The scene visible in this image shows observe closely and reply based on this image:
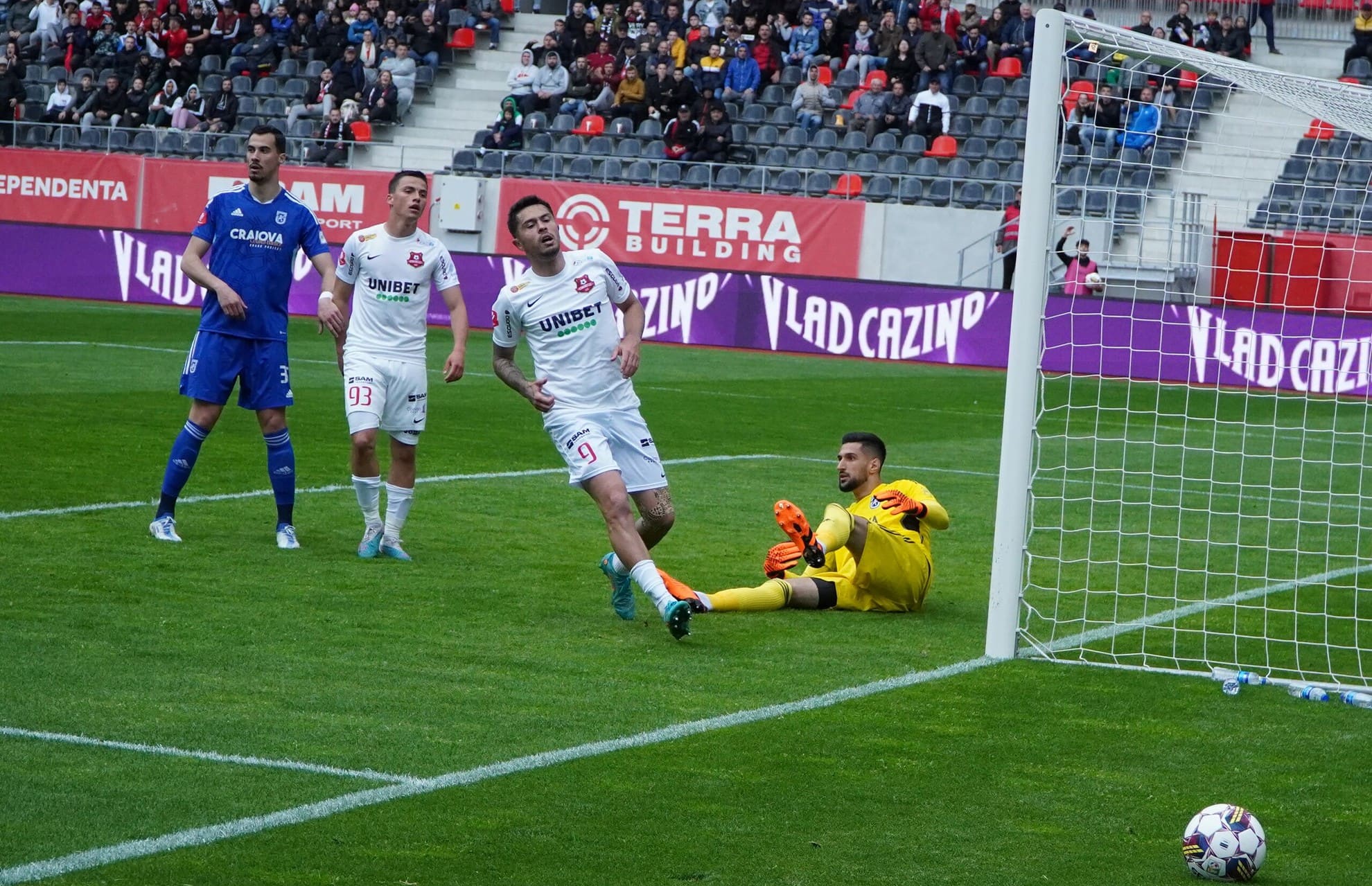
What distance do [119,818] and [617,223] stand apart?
82.9ft

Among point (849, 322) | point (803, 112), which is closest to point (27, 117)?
point (803, 112)

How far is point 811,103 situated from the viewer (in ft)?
98.8

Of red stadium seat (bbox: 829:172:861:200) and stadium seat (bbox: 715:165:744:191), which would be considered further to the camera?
stadium seat (bbox: 715:165:744:191)

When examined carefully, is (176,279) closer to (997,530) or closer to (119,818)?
(997,530)

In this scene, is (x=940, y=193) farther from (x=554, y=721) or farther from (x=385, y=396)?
(x=554, y=721)

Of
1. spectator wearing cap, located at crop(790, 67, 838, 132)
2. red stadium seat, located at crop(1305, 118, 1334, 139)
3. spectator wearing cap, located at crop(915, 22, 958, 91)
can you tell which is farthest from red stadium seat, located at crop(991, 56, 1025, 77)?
red stadium seat, located at crop(1305, 118, 1334, 139)

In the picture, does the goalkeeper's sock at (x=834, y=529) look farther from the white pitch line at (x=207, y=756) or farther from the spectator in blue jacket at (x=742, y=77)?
the spectator in blue jacket at (x=742, y=77)

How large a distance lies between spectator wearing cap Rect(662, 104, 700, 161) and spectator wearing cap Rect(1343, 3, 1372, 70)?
33.0 feet

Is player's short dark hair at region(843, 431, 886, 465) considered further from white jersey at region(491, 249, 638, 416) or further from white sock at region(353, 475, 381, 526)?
white sock at region(353, 475, 381, 526)

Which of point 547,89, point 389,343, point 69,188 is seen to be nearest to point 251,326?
point 389,343

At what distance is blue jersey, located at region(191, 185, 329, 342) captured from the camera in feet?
30.0

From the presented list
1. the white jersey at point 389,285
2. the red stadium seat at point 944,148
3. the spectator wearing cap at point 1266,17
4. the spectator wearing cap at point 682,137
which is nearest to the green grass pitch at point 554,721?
the white jersey at point 389,285

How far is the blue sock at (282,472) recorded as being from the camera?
30.2 feet

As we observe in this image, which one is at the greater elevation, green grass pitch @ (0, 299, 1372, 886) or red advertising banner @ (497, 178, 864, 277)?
red advertising banner @ (497, 178, 864, 277)
